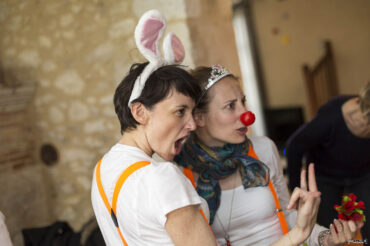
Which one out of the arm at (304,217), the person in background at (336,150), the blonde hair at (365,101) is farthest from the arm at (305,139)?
the arm at (304,217)

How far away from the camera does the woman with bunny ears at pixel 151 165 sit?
1.11 meters

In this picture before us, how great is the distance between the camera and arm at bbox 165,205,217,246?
1.11 m

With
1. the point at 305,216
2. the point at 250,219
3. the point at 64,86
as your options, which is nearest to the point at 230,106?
the point at 250,219

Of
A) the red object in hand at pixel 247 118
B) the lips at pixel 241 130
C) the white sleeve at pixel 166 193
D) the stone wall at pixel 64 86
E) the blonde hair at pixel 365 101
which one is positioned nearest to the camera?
the white sleeve at pixel 166 193

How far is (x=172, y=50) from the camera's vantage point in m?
1.55

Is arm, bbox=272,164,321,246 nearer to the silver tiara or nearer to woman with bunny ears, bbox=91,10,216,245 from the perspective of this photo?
woman with bunny ears, bbox=91,10,216,245

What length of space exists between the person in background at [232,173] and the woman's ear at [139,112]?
0.51 m

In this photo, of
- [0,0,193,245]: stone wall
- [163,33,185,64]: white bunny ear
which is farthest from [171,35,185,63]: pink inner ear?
[0,0,193,245]: stone wall

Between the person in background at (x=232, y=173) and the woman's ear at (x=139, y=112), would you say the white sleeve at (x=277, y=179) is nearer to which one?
the person in background at (x=232, y=173)

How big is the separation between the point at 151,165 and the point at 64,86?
231 centimetres

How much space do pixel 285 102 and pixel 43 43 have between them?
497cm

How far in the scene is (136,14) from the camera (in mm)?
2805

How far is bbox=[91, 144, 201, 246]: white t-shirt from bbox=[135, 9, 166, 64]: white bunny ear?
1.18 ft

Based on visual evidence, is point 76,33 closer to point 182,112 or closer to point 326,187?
point 182,112
